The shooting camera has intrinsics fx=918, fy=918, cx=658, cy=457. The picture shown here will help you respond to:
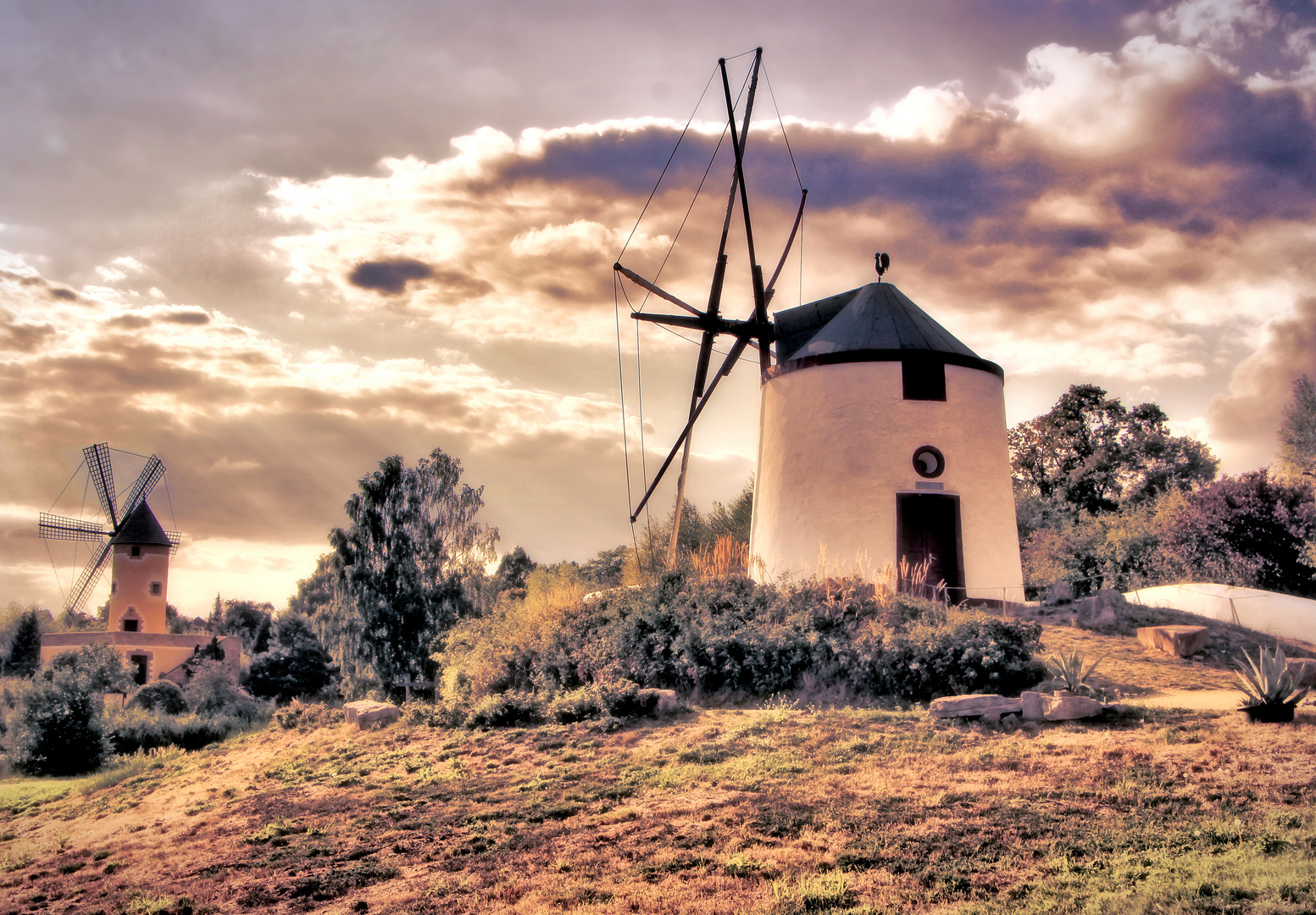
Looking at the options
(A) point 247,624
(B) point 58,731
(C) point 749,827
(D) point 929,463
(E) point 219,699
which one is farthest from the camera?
(A) point 247,624

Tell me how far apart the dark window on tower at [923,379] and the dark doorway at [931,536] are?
1.97m

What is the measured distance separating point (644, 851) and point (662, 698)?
16.8 feet

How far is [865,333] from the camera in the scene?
1862 cm

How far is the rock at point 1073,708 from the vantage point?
33.7ft

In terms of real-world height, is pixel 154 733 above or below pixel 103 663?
below

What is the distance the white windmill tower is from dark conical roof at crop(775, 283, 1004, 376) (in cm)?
4

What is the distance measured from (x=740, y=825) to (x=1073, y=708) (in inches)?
192

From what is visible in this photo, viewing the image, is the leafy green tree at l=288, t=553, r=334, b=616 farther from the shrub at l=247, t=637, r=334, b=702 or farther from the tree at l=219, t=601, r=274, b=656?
the shrub at l=247, t=637, r=334, b=702

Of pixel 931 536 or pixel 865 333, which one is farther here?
pixel 865 333

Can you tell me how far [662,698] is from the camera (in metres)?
12.2

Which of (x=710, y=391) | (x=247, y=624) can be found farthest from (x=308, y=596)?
(x=710, y=391)

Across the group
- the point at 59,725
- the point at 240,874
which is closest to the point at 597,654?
the point at 240,874

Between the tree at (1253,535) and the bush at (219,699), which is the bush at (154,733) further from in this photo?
the tree at (1253,535)

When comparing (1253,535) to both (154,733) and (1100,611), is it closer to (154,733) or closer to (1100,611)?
(1100,611)
